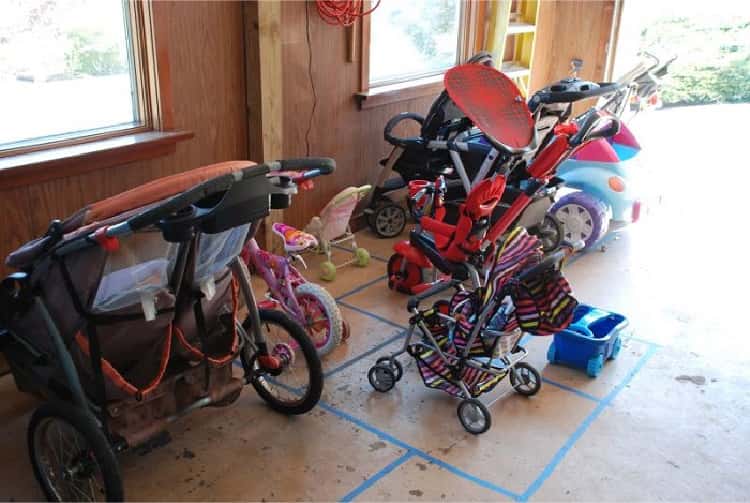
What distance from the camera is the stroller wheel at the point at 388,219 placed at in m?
4.89

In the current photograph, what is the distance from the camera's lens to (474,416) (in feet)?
9.19

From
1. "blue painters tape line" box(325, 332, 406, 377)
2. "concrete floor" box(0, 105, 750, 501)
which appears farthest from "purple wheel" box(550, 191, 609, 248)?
"blue painters tape line" box(325, 332, 406, 377)

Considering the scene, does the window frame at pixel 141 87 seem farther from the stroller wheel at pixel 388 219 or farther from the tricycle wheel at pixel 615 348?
the tricycle wheel at pixel 615 348

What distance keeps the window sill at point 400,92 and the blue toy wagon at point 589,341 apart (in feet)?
6.65

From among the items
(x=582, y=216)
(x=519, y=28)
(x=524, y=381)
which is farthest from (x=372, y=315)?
(x=519, y=28)

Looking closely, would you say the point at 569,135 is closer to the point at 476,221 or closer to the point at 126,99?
the point at 476,221

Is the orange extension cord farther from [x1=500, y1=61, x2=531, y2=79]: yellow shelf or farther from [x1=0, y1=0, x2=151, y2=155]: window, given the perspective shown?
[x1=500, y1=61, x2=531, y2=79]: yellow shelf

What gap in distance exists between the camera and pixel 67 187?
324 cm

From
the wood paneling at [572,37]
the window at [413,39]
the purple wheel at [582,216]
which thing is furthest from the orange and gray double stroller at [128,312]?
the wood paneling at [572,37]

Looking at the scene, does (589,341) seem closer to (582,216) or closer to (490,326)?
(490,326)

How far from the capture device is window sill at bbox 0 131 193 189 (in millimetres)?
2990

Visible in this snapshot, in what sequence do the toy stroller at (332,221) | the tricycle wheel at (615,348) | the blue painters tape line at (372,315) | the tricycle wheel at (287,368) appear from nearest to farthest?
the tricycle wheel at (287,368) → the tricycle wheel at (615,348) → the blue painters tape line at (372,315) → the toy stroller at (332,221)

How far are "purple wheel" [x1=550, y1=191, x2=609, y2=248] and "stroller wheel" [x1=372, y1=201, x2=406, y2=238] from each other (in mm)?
986

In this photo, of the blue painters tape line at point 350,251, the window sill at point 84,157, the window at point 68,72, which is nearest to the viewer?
the window sill at point 84,157
